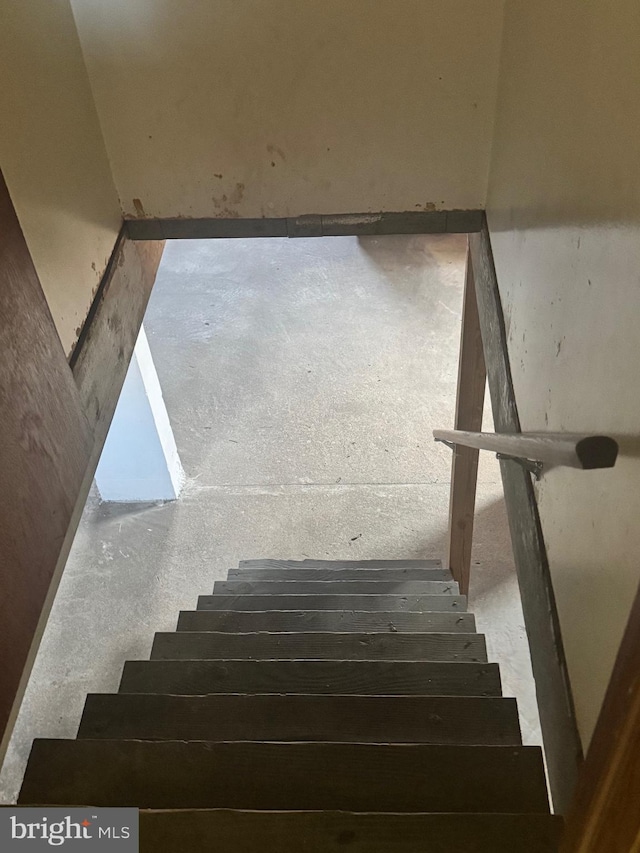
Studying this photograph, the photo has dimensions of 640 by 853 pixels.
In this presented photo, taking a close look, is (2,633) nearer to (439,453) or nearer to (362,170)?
(362,170)

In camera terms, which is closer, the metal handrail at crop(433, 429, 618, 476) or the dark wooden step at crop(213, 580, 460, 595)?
the metal handrail at crop(433, 429, 618, 476)

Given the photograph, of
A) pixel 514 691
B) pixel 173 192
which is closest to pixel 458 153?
pixel 173 192

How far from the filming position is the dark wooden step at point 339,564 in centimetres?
347

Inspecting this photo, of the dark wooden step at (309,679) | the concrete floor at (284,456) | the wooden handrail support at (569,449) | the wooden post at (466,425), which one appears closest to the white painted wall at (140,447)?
the concrete floor at (284,456)

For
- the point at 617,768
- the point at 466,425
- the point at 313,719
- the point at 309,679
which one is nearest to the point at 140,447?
the point at 466,425

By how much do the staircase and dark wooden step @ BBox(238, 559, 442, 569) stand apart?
1.42 m

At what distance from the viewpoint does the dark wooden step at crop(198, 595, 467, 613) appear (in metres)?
2.62

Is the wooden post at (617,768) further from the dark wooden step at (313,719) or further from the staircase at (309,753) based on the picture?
the dark wooden step at (313,719)

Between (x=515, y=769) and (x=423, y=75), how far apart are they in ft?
6.74

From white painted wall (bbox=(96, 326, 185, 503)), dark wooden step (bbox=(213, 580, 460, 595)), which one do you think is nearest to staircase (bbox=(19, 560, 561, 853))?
dark wooden step (bbox=(213, 580, 460, 595))

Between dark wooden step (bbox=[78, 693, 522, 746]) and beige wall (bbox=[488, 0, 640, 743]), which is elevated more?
beige wall (bbox=[488, 0, 640, 743])

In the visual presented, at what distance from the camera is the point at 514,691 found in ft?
10.1

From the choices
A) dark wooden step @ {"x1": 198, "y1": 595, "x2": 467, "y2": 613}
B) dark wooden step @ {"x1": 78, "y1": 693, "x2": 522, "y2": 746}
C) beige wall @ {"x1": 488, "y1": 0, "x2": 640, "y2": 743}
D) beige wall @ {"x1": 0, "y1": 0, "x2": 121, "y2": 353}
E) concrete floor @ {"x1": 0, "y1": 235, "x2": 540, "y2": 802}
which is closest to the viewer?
beige wall @ {"x1": 488, "y1": 0, "x2": 640, "y2": 743}

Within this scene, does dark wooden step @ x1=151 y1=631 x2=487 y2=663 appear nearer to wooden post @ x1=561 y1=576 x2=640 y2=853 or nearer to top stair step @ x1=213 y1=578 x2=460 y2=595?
top stair step @ x1=213 y1=578 x2=460 y2=595
